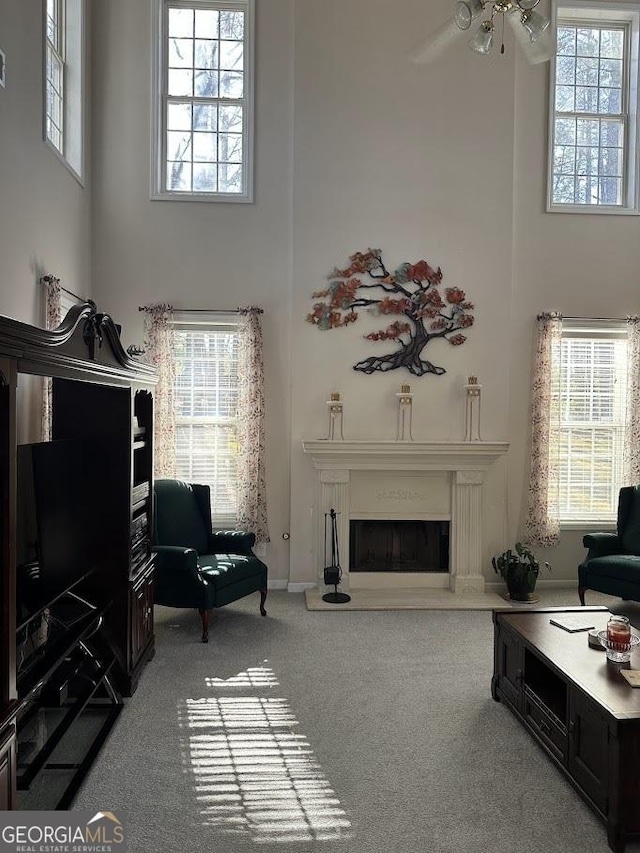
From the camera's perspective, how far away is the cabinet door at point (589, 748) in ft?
8.59

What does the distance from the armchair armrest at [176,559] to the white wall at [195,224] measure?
5.03 feet

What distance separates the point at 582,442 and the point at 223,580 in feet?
12.4

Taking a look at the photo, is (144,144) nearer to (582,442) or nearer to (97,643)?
(97,643)

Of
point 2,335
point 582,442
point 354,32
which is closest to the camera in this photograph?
point 2,335

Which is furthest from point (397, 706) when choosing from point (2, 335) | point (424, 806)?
point (2, 335)

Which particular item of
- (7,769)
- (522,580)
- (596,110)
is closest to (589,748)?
(7,769)

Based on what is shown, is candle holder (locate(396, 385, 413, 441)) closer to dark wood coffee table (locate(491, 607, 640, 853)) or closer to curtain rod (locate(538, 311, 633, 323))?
curtain rod (locate(538, 311, 633, 323))

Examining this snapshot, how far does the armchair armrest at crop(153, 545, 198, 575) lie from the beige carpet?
4.25 ft

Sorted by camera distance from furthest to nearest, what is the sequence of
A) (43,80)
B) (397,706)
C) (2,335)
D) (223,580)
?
(223,580)
(43,80)
(397,706)
(2,335)

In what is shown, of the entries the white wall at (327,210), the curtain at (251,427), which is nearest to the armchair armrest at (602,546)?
the white wall at (327,210)

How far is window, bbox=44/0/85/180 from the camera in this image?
17.0 feet

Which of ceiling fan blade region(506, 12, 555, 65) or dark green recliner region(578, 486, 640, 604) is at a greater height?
ceiling fan blade region(506, 12, 555, 65)

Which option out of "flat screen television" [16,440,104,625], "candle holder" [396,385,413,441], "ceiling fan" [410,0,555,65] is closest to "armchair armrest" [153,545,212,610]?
"flat screen television" [16,440,104,625]

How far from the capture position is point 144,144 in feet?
19.9
